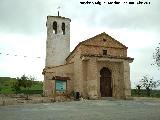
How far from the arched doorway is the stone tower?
35.7 ft

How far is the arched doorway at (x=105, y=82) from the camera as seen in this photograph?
3027 cm

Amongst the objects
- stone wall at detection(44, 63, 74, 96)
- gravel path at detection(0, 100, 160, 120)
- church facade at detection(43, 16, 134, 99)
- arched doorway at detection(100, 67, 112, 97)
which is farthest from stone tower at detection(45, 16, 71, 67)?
gravel path at detection(0, 100, 160, 120)

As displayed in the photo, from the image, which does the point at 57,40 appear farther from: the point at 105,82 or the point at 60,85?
the point at 105,82

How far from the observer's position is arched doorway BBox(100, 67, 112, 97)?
30270mm

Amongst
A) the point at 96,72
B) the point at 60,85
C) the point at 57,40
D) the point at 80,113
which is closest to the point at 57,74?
the point at 60,85

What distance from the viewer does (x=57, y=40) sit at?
40531 mm

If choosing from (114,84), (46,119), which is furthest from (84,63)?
(46,119)

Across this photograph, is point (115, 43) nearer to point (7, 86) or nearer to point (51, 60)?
point (51, 60)

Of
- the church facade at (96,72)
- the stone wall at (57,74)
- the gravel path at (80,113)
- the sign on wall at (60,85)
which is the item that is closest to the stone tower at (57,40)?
the church facade at (96,72)

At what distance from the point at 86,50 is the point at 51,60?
1052cm

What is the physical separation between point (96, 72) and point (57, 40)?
13908mm

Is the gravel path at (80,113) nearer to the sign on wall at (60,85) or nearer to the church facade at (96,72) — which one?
the church facade at (96,72)

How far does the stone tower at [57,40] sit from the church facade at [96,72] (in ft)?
20.8

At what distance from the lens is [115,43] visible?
32.0 m
